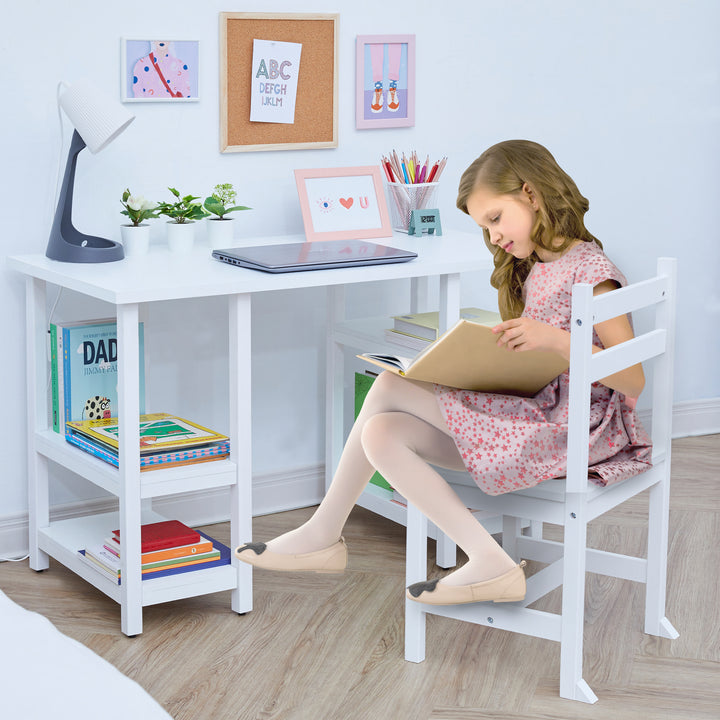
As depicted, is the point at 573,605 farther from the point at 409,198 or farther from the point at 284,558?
the point at 409,198

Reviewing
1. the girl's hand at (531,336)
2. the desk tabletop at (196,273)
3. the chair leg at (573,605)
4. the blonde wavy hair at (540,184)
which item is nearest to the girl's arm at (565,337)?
the girl's hand at (531,336)

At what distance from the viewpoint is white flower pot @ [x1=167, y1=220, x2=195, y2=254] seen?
7.68 ft

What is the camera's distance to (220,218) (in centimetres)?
245

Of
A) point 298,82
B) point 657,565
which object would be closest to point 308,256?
point 298,82

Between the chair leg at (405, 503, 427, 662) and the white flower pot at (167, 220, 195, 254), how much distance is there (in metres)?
0.75

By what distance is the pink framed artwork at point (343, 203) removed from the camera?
253cm

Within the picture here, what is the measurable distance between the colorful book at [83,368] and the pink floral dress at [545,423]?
2.47 ft

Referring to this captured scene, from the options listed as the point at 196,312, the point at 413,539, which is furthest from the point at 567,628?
the point at 196,312

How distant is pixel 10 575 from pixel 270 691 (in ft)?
2.49

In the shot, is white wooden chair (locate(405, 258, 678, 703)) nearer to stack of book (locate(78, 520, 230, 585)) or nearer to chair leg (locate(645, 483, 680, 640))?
chair leg (locate(645, 483, 680, 640))

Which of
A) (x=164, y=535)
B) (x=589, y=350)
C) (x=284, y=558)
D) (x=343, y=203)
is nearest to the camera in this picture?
(x=589, y=350)

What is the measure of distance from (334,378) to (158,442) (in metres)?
0.67

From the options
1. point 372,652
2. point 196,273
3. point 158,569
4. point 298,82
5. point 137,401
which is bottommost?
point 372,652

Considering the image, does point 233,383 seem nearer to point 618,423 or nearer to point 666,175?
point 618,423
